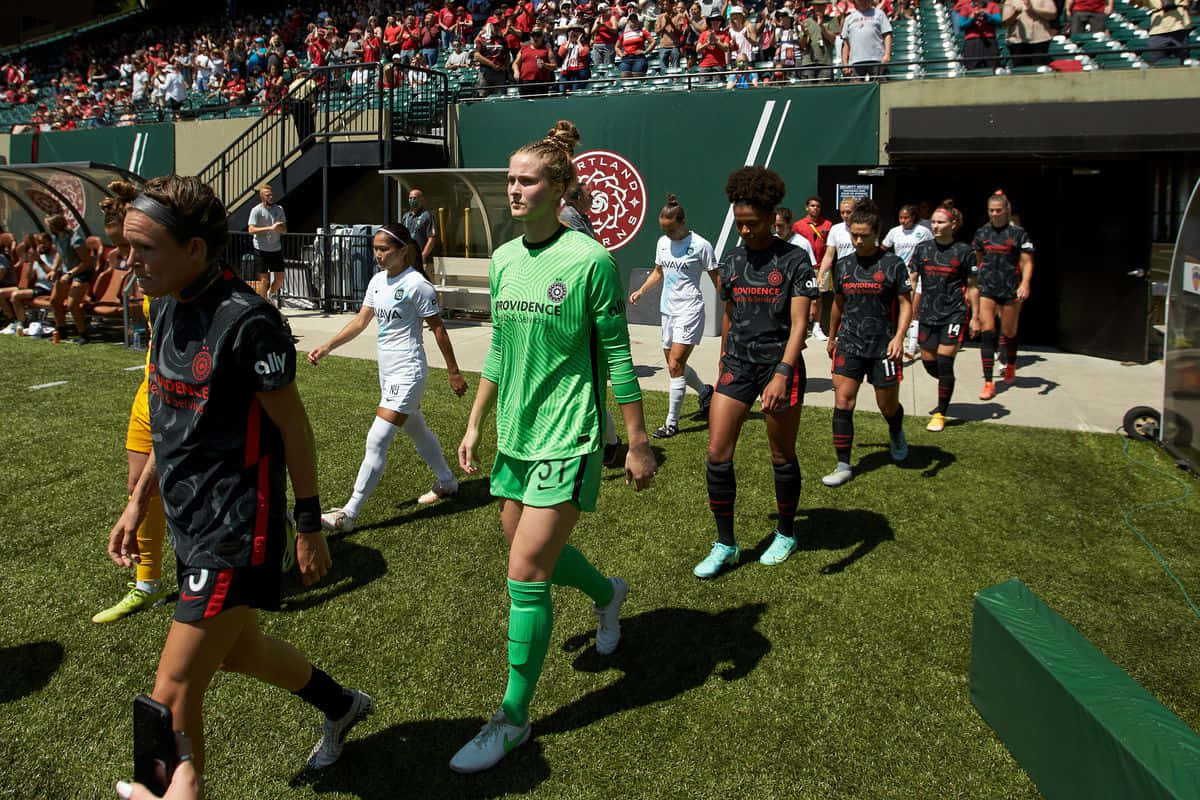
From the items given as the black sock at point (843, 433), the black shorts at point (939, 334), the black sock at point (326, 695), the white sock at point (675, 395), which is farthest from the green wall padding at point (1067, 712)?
the black shorts at point (939, 334)

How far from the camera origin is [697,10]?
1742 cm

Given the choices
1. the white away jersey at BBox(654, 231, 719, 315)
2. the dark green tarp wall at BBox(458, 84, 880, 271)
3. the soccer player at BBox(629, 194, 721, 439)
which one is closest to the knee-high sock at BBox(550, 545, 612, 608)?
the soccer player at BBox(629, 194, 721, 439)

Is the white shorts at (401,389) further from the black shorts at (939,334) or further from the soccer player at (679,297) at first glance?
the black shorts at (939,334)

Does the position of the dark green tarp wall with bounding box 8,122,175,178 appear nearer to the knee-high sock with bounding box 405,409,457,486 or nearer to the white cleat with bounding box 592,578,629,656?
the knee-high sock with bounding box 405,409,457,486

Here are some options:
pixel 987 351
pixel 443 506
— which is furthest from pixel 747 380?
pixel 987 351

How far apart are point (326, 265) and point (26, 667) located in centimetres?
1182

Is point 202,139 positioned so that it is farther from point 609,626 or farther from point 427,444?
point 609,626

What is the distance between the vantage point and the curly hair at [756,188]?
4.75 meters

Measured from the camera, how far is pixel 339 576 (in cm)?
511

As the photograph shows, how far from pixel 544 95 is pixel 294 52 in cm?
1513

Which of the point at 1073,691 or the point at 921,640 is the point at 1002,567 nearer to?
the point at 921,640

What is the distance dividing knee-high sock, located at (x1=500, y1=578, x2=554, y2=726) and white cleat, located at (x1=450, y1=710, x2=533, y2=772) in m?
0.06

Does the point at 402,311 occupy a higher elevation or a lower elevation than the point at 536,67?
lower

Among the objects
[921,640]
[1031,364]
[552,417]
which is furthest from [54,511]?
[1031,364]
